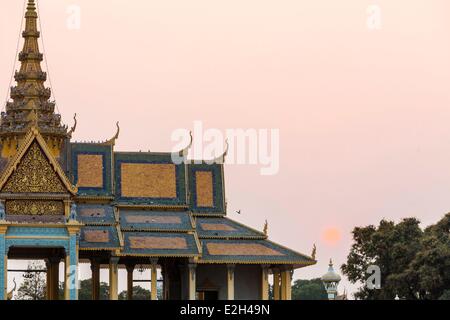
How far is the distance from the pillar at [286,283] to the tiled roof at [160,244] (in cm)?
569

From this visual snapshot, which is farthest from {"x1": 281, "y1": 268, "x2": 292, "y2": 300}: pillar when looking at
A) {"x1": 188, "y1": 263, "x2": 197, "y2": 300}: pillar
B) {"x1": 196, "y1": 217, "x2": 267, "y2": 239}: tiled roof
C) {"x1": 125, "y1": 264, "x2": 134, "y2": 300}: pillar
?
{"x1": 125, "y1": 264, "x2": 134, "y2": 300}: pillar

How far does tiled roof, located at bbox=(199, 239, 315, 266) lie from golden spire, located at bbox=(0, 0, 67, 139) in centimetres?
1110

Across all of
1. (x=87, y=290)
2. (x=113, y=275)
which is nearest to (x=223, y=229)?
(x=113, y=275)

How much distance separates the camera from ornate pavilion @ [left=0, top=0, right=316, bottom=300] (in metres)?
77.8

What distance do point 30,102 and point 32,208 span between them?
10748 mm

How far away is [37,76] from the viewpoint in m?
87.8

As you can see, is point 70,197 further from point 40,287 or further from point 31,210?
point 40,287

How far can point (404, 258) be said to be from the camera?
99188 millimetres

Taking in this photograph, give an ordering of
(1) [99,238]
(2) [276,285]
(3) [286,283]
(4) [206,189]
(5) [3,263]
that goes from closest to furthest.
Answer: (5) [3,263] < (1) [99,238] < (3) [286,283] < (2) [276,285] < (4) [206,189]

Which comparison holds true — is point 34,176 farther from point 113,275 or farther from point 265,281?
point 265,281

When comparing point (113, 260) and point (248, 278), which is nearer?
point (113, 260)

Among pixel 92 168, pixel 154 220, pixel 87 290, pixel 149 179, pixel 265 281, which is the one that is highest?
pixel 92 168
